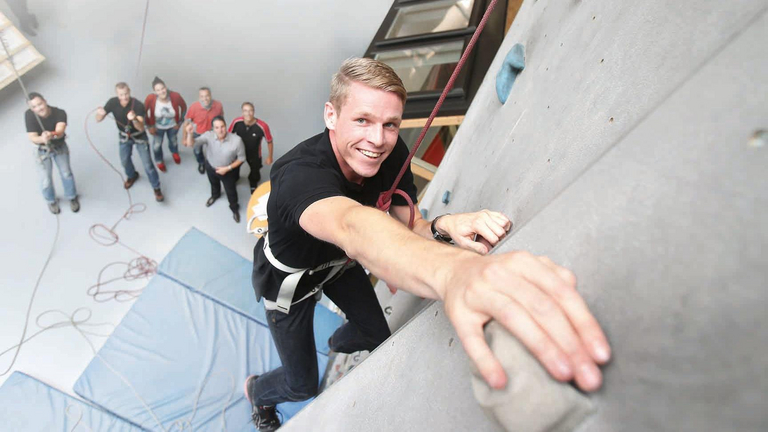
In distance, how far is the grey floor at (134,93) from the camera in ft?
9.31

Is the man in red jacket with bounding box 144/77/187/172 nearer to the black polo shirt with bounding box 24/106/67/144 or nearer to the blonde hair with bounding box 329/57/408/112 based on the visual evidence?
the black polo shirt with bounding box 24/106/67/144

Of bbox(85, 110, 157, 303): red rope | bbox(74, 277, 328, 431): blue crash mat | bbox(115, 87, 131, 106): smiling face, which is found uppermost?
bbox(115, 87, 131, 106): smiling face

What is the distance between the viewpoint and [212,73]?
3932 mm

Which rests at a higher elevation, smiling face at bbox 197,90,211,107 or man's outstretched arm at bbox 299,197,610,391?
man's outstretched arm at bbox 299,197,610,391

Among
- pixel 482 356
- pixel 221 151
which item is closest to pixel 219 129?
pixel 221 151

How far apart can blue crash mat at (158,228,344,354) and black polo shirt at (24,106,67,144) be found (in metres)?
1.15

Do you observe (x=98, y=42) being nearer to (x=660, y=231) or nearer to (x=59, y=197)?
(x=59, y=197)

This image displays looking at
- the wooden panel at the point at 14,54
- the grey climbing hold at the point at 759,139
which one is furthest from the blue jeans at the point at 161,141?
the grey climbing hold at the point at 759,139

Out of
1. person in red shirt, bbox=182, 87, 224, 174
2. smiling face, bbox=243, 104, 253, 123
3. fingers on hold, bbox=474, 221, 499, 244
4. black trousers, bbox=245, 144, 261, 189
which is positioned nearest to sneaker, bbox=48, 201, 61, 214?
person in red shirt, bbox=182, 87, 224, 174

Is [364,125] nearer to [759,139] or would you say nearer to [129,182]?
[759,139]

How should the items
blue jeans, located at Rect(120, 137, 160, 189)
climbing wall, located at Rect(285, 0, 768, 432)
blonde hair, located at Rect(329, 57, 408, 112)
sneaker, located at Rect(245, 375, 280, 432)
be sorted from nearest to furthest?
climbing wall, located at Rect(285, 0, 768, 432), blonde hair, located at Rect(329, 57, 408, 112), sneaker, located at Rect(245, 375, 280, 432), blue jeans, located at Rect(120, 137, 160, 189)

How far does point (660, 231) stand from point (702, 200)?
4cm

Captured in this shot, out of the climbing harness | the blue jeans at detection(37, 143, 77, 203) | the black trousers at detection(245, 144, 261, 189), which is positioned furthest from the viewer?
the black trousers at detection(245, 144, 261, 189)

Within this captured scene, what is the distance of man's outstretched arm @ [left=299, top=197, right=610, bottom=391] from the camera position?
1.27ft
